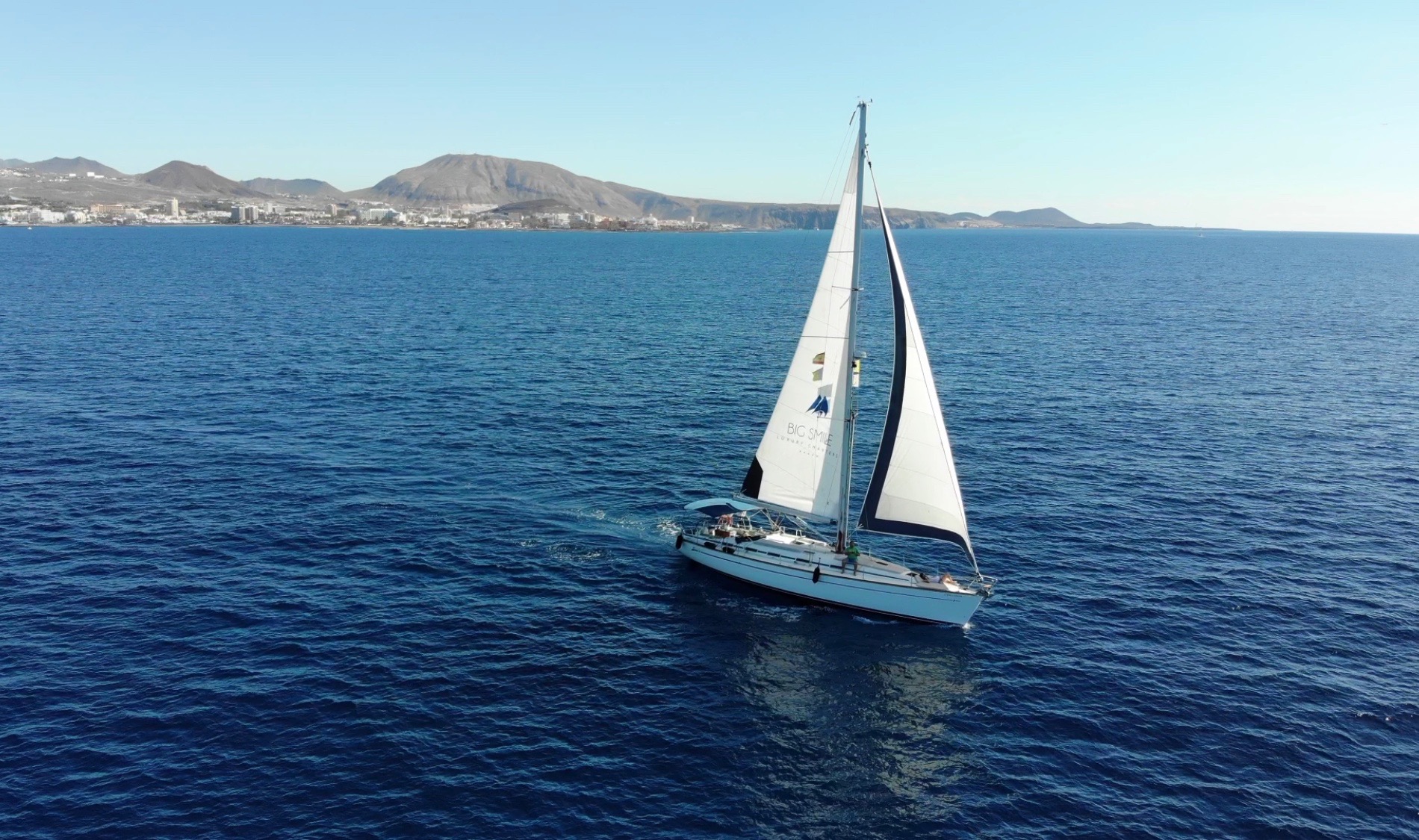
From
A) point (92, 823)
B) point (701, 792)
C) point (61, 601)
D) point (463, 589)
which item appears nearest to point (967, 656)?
point (701, 792)

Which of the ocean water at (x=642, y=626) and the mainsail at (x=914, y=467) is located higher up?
the mainsail at (x=914, y=467)

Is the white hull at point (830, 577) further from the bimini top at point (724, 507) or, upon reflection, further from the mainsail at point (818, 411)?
the mainsail at point (818, 411)

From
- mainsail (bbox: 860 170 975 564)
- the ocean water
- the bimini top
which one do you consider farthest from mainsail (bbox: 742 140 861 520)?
the ocean water

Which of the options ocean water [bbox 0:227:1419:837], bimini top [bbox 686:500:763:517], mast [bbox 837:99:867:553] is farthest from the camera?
bimini top [bbox 686:500:763:517]

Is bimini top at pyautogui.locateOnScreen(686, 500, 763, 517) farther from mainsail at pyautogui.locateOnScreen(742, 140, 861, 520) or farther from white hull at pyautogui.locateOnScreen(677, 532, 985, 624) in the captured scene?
white hull at pyautogui.locateOnScreen(677, 532, 985, 624)

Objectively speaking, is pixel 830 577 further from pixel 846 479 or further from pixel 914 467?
pixel 914 467

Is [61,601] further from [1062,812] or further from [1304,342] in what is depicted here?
[1304,342]

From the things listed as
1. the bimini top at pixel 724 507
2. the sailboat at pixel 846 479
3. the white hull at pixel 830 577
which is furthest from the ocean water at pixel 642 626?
the bimini top at pixel 724 507
